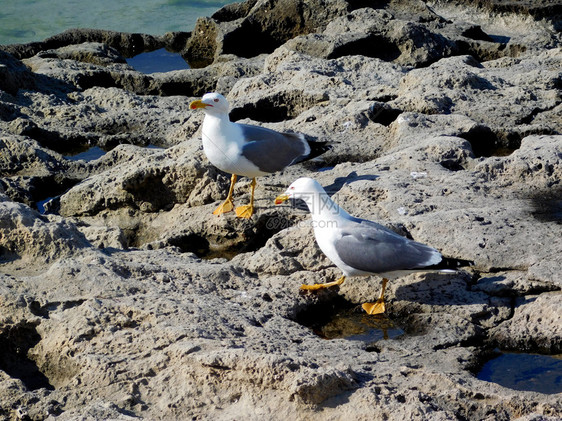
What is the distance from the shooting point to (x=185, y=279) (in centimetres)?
462

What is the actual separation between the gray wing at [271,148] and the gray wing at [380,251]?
1.56m

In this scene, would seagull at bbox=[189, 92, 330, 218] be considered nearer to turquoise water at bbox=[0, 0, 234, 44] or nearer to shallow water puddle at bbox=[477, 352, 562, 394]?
shallow water puddle at bbox=[477, 352, 562, 394]

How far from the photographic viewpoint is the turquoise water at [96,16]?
14.3 metres

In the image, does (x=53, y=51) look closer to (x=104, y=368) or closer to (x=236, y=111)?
(x=236, y=111)

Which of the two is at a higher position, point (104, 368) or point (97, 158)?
point (104, 368)

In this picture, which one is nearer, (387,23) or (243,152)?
(243,152)

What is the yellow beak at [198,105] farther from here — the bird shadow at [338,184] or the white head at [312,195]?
the white head at [312,195]

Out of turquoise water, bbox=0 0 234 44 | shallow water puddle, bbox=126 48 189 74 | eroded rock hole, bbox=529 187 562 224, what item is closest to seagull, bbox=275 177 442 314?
eroded rock hole, bbox=529 187 562 224

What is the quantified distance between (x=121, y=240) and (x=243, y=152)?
1218mm

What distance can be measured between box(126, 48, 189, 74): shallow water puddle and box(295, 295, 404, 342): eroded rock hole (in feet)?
24.4

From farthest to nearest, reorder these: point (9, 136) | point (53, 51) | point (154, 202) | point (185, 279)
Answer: point (53, 51) < point (9, 136) < point (154, 202) < point (185, 279)

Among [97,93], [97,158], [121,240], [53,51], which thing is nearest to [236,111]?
[97,158]

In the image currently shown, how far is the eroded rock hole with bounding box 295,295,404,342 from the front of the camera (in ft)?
14.9

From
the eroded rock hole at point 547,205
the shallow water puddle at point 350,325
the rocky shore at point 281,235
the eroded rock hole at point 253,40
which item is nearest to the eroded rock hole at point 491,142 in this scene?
the rocky shore at point 281,235
